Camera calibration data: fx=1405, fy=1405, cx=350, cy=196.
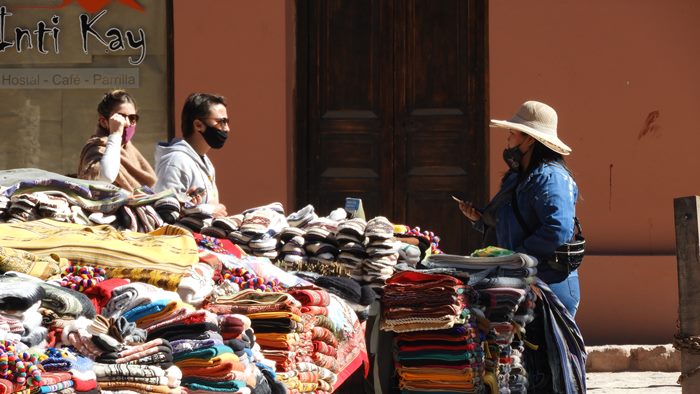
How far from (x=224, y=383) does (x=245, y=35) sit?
6.49 metres

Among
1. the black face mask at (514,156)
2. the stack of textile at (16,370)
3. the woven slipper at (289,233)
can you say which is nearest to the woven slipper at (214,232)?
the woven slipper at (289,233)

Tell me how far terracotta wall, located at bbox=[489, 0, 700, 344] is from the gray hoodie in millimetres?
3961

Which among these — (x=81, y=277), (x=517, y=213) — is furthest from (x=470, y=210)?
(x=81, y=277)

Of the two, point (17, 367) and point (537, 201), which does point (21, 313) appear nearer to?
point (17, 367)

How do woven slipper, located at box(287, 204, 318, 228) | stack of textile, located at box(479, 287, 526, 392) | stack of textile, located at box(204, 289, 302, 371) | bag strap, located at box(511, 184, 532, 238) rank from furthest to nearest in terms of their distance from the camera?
bag strap, located at box(511, 184, 532, 238) → woven slipper, located at box(287, 204, 318, 228) → stack of textile, located at box(479, 287, 526, 392) → stack of textile, located at box(204, 289, 302, 371)

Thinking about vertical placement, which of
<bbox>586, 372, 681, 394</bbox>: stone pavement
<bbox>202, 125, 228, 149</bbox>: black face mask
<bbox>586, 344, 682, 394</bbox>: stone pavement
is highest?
<bbox>202, 125, 228, 149</bbox>: black face mask

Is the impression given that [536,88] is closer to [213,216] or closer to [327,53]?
[327,53]

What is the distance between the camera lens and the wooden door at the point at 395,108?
1002 cm

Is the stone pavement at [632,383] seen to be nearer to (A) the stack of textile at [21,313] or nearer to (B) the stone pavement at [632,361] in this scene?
(B) the stone pavement at [632,361]

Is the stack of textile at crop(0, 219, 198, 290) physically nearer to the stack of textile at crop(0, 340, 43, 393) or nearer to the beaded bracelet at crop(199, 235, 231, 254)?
the beaded bracelet at crop(199, 235, 231, 254)

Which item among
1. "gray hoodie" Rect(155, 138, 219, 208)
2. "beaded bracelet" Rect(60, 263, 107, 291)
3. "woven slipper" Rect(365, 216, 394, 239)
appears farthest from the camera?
"gray hoodie" Rect(155, 138, 219, 208)

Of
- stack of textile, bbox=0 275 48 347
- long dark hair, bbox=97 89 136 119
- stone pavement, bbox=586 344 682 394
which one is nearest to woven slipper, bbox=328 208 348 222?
long dark hair, bbox=97 89 136 119

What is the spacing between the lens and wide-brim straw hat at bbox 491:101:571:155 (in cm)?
588

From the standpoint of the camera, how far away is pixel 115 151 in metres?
6.16
